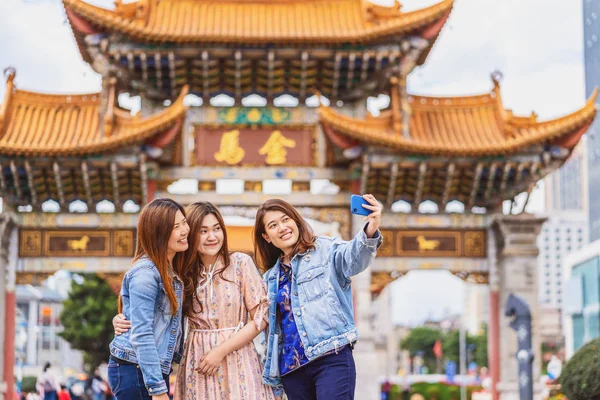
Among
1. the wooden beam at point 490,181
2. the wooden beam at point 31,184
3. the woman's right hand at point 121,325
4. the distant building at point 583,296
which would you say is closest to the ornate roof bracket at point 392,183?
the wooden beam at point 490,181

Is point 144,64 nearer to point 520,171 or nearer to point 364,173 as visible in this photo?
point 364,173

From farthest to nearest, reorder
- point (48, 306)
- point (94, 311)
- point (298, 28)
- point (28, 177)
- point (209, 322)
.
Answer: point (48, 306), point (94, 311), point (298, 28), point (28, 177), point (209, 322)

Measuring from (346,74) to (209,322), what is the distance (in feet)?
37.6

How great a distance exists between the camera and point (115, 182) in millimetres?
15188

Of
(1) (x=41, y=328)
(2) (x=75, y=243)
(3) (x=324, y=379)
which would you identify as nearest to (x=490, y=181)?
(2) (x=75, y=243)

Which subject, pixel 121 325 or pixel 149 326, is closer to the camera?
pixel 149 326

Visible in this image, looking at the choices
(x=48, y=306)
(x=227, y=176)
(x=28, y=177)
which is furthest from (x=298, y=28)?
(x=48, y=306)

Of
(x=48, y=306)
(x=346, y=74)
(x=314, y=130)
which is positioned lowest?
(x=48, y=306)

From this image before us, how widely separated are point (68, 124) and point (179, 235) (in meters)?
11.6

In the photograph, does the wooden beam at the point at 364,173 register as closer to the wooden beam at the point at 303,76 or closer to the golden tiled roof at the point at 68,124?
the wooden beam at the point at 303,76

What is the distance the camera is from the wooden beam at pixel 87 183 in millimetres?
14930

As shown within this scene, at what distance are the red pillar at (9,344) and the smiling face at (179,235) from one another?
1112cm

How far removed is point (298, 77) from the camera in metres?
15.9

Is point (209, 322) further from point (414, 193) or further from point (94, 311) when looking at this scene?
point (94, 311)
